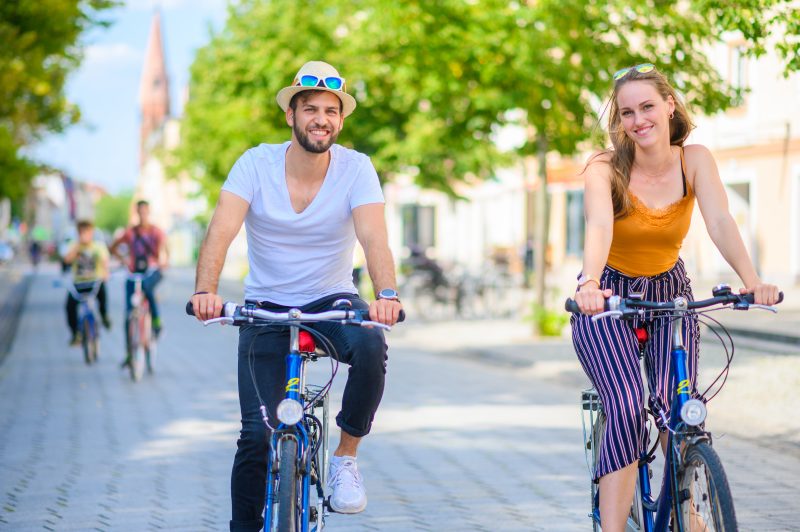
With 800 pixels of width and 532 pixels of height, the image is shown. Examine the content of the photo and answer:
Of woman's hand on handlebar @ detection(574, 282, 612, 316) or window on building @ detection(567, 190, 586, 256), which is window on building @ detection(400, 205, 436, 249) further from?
woman's hand on handlebar @ detection(574, 282, 612, 316)

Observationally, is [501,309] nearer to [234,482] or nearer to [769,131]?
[769,131]

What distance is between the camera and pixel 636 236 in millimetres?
4215

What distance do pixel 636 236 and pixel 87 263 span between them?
36.8 feet

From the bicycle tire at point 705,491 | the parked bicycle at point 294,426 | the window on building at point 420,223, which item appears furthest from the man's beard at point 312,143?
the window on building at point 420,223

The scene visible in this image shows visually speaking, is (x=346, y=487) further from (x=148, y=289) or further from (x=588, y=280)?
(x=148, y=289)

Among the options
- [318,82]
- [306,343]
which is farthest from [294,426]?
[318,82]

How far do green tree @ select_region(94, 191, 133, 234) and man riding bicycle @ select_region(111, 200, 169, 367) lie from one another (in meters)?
159

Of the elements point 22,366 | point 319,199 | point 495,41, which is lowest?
point 22,366

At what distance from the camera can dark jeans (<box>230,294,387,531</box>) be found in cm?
432

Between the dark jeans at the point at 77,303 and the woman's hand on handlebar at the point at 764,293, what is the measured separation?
11.4m

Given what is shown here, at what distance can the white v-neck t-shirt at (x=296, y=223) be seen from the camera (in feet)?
14.3

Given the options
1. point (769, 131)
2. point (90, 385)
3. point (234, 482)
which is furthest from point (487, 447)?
point (769, 131)

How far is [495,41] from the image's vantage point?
15.7 m

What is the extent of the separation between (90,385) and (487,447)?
5116 mm
